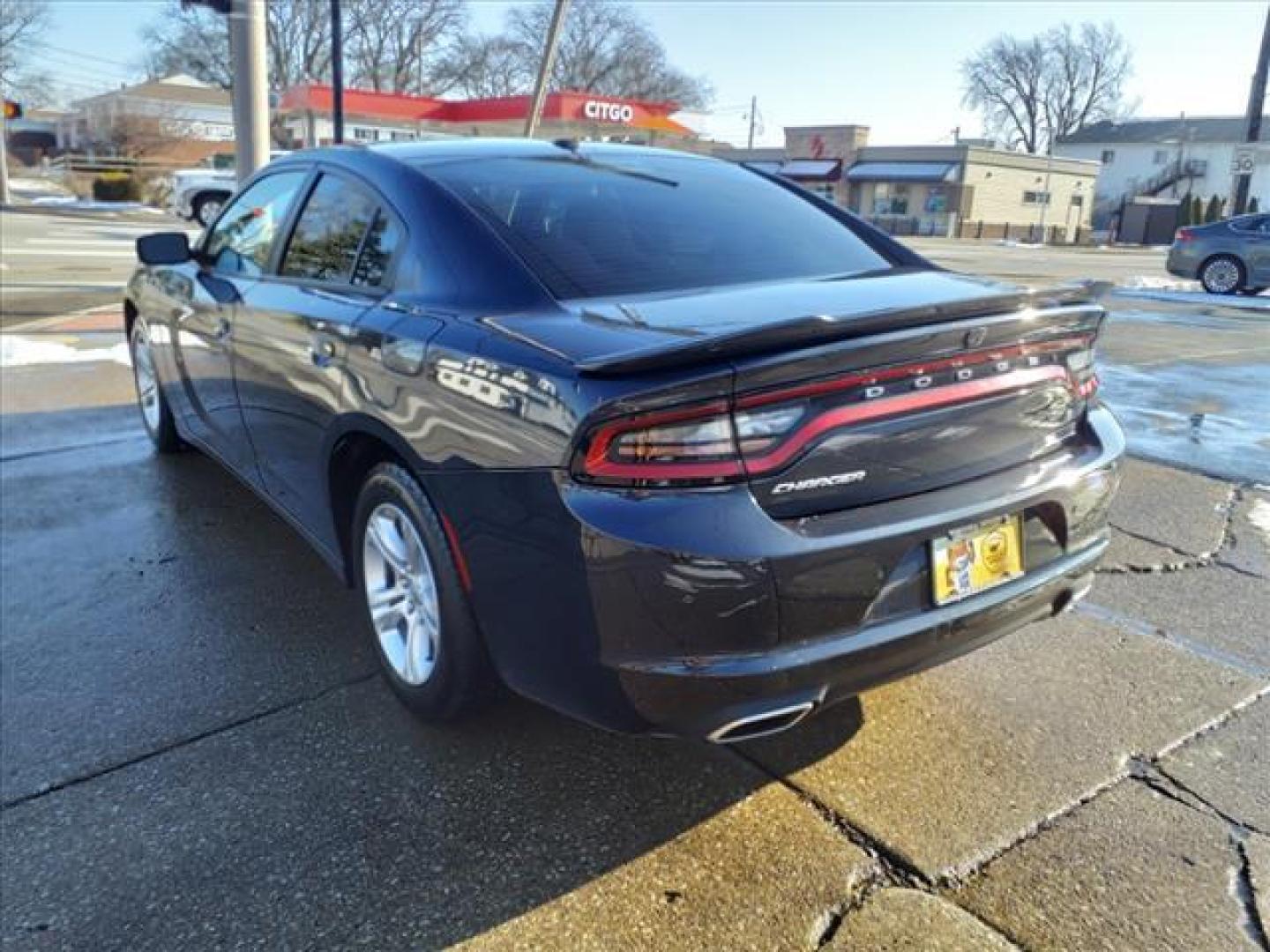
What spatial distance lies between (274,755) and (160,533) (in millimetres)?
2028

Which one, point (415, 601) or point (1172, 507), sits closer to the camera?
point (415, 601)

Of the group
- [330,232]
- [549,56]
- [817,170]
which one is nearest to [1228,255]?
[549,56]

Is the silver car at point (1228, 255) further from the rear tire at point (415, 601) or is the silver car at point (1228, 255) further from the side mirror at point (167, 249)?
the rear tire at point (415, 601)

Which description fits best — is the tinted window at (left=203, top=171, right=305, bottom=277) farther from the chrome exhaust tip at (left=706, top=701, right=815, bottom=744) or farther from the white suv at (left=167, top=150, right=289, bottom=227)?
the white suv at (left=167, top=150, right=289, bottom=227)

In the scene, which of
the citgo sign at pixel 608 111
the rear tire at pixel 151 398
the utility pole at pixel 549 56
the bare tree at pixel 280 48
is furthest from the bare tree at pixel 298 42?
the rear tire at pixel 151 398

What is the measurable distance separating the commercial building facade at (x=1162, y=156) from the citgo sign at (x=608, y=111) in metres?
46.6

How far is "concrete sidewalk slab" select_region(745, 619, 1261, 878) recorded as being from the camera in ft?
8.02

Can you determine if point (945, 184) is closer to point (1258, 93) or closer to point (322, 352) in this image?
point (1258, 93)

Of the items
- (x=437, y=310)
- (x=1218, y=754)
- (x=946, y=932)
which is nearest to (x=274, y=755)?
(x=437, y=310)

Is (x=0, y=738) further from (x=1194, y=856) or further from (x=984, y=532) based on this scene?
(x=1194, y=856)

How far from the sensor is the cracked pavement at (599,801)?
212 cm

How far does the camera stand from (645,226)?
9.83 ft

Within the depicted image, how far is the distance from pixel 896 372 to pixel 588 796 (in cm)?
131

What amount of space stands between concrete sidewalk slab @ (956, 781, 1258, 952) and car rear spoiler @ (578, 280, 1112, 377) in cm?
127
